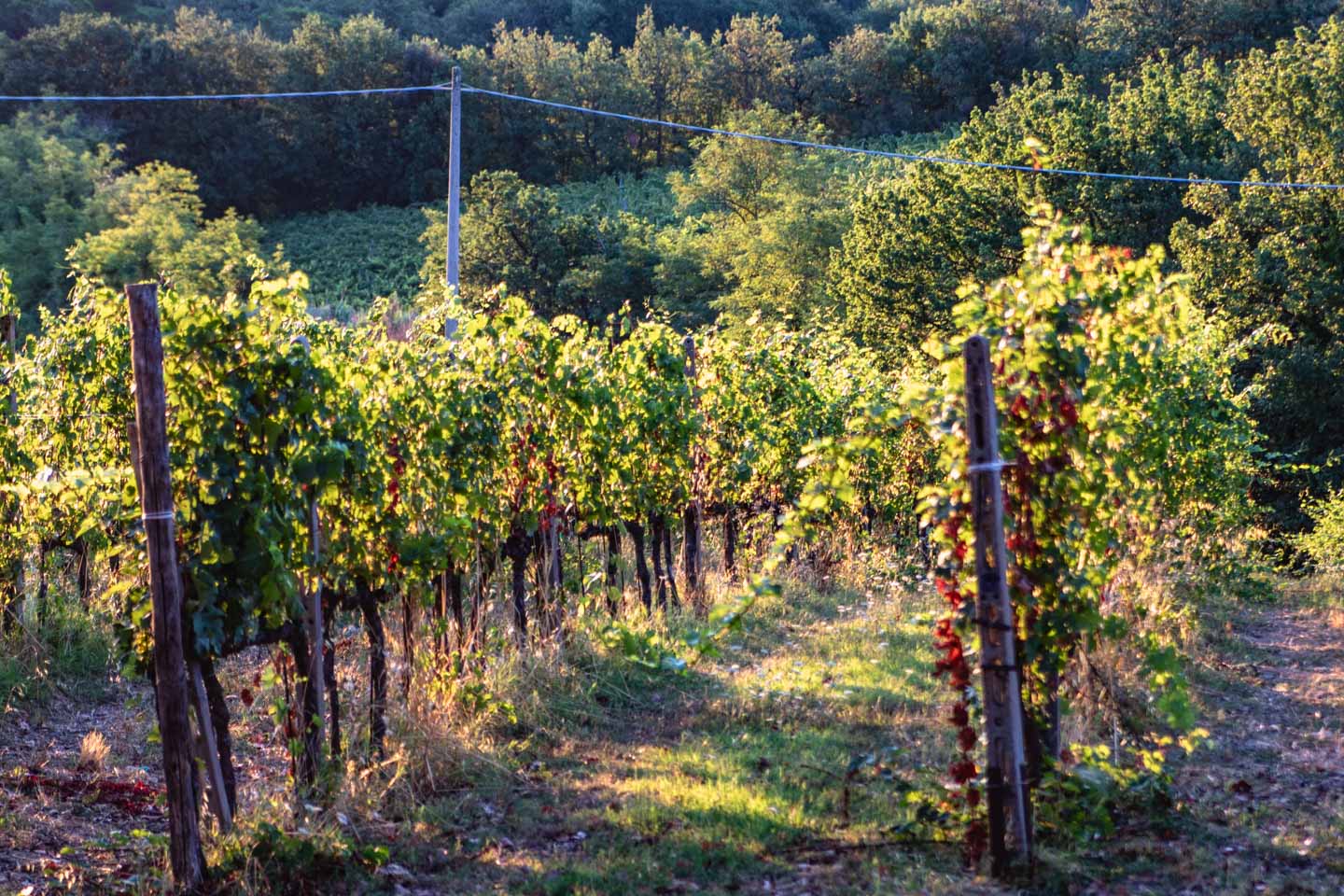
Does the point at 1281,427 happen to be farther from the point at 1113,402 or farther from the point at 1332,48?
the point at 1113,402

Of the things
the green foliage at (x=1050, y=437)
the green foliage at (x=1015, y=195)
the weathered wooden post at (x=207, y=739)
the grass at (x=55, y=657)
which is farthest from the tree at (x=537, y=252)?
the weathered wooden post at (x=207, y=739)

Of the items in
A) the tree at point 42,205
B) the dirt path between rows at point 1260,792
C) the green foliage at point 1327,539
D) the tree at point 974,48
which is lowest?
the green foliage at point 1327,539

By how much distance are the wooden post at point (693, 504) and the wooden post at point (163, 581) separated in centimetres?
575

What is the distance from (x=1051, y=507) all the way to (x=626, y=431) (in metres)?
4.66

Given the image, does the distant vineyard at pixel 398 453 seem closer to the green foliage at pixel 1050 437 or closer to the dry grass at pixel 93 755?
the dry grass at pixel 93 755

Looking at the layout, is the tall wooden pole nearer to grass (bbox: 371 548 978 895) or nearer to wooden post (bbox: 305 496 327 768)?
grass (bbox: 371 548 978 895)

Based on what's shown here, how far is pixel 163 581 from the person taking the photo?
3.98 m

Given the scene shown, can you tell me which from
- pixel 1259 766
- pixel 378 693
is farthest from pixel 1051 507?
pixel 378 693

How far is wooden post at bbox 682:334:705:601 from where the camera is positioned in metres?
9.70

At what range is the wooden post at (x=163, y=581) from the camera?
3.93 metres

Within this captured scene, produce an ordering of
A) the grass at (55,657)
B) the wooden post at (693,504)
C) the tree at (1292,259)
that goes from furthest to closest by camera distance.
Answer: the tree at (1292,259)
the wooden post at (693,504)
the grass at (55,657)

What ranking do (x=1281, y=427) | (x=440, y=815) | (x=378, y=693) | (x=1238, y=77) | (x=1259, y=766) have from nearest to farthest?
(x=440, y=815), (x=378, y=693), (x=1259, y=766), (x=1281, y=427), (x=1238, y=77)

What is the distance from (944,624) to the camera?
425cm

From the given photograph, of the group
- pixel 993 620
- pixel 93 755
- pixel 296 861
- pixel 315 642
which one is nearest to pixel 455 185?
pixel 93 755
